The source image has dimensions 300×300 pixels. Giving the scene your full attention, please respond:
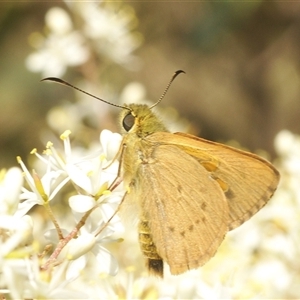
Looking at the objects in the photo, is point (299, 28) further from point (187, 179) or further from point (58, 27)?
point (187, 179)

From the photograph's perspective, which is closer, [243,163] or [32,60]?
[243,163]

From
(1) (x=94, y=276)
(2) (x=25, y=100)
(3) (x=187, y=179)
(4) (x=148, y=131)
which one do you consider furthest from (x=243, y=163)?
(2) (x=25, y=100)

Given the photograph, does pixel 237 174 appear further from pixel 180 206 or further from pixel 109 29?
pixel 109 29

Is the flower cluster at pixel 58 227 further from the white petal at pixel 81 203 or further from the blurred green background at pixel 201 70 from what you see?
the blurred green background at pixel 201 70

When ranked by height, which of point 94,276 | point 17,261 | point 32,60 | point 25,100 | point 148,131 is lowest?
point 17,261

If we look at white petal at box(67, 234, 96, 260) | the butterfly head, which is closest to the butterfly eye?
the butterfly head

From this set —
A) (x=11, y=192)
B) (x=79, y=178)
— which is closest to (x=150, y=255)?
(x=79, y=178)

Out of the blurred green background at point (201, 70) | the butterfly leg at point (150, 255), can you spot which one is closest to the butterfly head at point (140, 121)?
the butterfly leg at point (150, 255)

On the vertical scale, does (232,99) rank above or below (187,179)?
above
